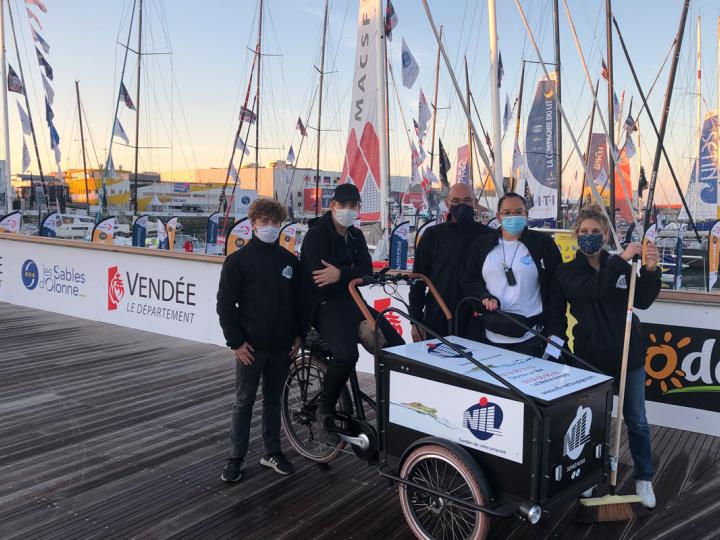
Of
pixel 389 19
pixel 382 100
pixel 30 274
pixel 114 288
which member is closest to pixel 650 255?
pixel 382 100

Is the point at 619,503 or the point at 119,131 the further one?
the point at 119,131

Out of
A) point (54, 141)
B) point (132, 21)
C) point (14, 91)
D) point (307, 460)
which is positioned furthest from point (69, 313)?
point (132, 21)

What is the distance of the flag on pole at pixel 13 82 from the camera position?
1802cm

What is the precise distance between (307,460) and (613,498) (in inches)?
75.0

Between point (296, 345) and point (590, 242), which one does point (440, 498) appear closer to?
point (296, 345)

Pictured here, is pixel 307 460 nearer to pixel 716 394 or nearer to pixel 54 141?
→ pixel 716 394

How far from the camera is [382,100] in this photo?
8398mm

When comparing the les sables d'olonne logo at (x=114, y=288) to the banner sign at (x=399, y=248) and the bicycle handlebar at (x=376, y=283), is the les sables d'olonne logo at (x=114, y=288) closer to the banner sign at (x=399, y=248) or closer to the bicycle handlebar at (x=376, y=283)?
the banner sign at (x=399, y=248)

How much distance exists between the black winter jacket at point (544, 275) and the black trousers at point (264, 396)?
1.27m

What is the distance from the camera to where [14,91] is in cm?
1831

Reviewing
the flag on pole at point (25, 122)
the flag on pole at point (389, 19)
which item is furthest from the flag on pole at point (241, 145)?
the flag on pole at point (389, 19)

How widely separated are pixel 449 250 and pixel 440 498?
5.31ft

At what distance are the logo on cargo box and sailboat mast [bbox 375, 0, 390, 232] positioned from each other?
6.12 meters

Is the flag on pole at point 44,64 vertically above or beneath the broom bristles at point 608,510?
above
